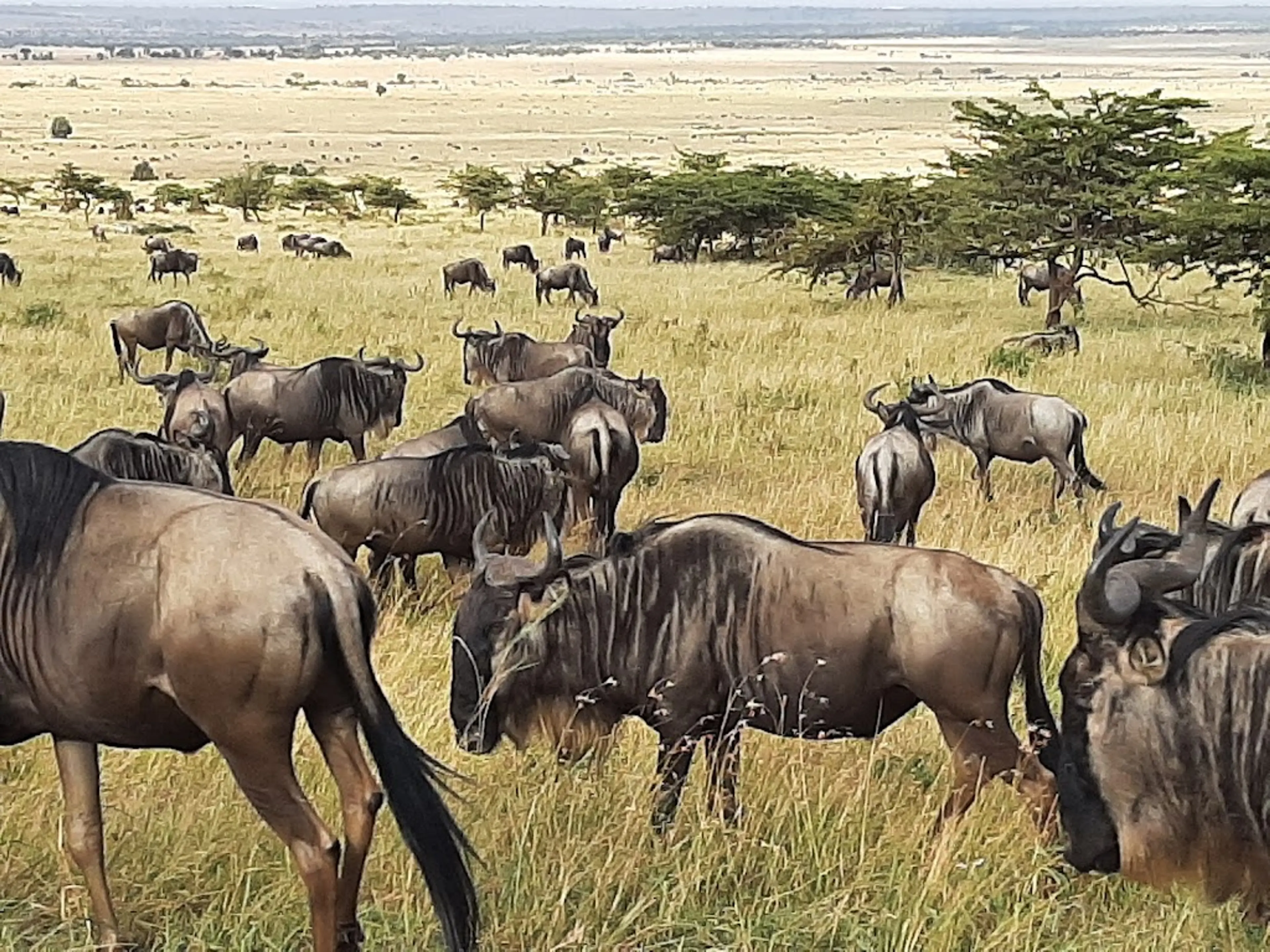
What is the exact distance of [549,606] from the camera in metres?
4.59

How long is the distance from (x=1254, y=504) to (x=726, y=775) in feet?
10.1

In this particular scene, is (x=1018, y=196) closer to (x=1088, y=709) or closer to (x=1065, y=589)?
(x=1065, y=589)

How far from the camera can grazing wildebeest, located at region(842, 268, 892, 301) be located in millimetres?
22109

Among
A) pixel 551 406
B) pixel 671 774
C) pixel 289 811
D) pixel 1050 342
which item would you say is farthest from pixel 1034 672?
pixel 1050 342

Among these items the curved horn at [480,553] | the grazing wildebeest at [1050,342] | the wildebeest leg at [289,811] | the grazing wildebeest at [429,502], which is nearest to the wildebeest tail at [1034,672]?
the curved horn at [480,553]

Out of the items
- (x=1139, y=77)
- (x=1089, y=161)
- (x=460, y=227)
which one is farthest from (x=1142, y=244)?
(x=1139, y=77)

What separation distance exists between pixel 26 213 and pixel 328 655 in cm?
4165

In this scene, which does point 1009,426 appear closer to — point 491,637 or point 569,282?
point 491,637

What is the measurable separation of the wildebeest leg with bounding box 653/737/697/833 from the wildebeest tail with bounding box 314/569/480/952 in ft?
3.04

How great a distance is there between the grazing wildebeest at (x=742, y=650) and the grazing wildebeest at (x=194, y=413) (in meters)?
4.94

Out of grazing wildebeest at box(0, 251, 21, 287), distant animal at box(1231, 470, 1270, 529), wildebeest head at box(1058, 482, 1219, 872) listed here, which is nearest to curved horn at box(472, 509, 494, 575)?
wildebeest head at box(1058, 482, 1219, 872)

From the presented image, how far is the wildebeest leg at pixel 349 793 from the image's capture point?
3469 mm

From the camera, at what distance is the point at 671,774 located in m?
4.52

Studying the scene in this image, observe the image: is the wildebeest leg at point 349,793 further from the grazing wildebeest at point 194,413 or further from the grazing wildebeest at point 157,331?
the grazing wildebeest at point 157,331
